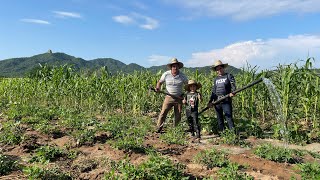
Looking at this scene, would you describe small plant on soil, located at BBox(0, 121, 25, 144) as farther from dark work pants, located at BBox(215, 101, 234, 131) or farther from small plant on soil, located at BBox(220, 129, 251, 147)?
dark work pants, located at BBox(215, 101, 234, 131)

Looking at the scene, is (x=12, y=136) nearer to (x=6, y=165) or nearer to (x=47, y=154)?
(x=47, y=154)

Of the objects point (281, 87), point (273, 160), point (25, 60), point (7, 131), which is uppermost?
point (25, 60)

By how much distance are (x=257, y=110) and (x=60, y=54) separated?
7213 inches

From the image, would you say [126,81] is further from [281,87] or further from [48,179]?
[48,179]

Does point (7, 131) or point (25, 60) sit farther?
point (25, 60)

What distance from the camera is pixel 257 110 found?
1080cm

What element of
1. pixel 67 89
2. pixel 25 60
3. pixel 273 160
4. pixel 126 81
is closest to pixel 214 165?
pixel 273 160

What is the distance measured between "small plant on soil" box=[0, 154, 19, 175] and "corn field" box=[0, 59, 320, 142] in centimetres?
512

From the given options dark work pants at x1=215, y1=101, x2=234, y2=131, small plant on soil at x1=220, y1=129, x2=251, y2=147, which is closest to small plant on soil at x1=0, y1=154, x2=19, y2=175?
small plant on soil at x1=220, y1=129, x2=251, y2=147

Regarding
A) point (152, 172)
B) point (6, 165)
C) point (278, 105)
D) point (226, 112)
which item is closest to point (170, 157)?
point (152, 172)

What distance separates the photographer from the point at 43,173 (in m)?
4.63

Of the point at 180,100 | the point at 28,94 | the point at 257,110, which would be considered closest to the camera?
the point at 180,100

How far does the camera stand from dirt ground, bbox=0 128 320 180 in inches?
205

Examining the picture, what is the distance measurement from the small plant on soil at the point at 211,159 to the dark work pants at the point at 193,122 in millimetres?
2287
